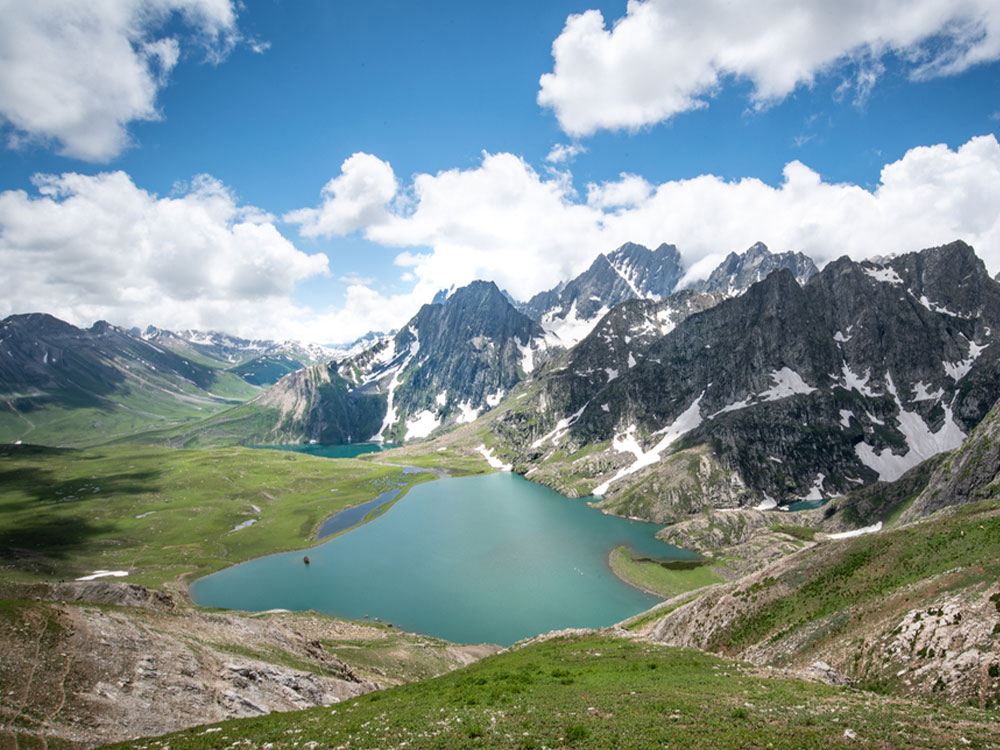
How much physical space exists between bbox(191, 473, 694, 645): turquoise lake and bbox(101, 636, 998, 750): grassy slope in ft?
189

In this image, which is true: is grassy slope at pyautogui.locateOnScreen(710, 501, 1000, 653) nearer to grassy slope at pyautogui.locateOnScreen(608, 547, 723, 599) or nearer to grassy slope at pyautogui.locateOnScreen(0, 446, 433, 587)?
grassy slope at pyautogui.locateOnScreen(608, 547, 723, 599)

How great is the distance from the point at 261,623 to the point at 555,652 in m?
31.1

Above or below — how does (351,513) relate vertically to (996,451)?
below

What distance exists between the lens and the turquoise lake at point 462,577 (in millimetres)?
89938

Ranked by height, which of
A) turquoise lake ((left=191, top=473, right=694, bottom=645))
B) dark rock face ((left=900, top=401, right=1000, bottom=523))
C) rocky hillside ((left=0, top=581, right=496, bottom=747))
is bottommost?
turquoise lake ((left=191, top=473, right=694, bottom=645))

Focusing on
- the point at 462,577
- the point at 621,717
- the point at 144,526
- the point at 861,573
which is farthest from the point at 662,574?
the point at 144,526

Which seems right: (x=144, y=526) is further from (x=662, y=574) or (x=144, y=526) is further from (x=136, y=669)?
(x=662, y=574)

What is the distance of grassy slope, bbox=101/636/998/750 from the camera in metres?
16.7

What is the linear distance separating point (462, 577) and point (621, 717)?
9643 cm

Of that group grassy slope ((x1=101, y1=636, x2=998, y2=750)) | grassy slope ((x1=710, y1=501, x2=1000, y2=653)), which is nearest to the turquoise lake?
grassy slope ((x1=710, y1=501, x2=1000, y2=653))

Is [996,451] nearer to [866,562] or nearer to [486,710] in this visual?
[866,562]

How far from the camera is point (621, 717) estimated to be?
20172 mm

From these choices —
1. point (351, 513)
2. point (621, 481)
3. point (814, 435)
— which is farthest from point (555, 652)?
point (814, 435)

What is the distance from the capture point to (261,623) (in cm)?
4847
